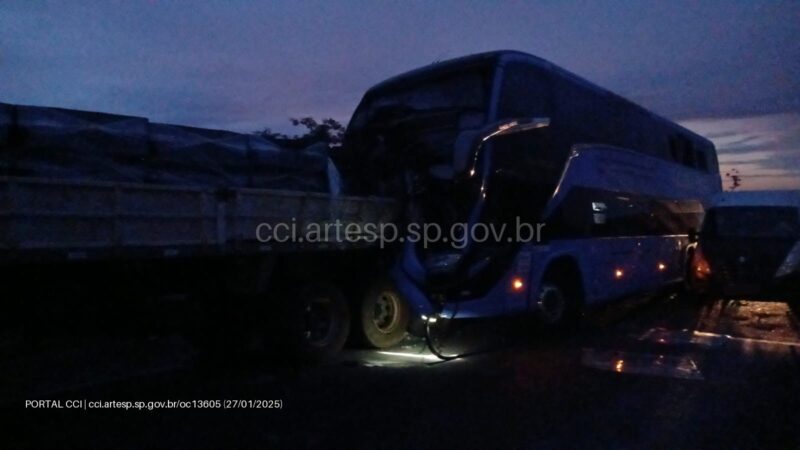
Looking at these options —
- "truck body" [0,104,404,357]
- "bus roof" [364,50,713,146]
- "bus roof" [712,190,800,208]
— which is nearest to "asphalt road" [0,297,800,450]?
"truck body" [0,104,404,357]

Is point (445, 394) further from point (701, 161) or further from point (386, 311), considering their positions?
point (701, 161)

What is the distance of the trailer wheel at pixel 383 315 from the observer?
8.73 metres

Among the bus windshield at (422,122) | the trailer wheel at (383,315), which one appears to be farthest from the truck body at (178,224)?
the bus windshield at (422,122)

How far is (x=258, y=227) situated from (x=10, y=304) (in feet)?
7.42

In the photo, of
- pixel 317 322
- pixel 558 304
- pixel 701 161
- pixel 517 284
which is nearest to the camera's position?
pixel 317 322

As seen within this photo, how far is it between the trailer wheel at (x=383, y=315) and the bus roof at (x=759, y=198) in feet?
28.4

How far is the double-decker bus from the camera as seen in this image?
8.40 m

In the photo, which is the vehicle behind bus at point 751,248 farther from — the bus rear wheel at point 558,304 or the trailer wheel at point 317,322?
the trailer wheel at point 317,322

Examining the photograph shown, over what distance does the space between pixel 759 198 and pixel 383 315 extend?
9.33 m

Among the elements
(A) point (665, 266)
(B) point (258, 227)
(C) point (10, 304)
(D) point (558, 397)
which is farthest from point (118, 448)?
(A) point (665, 266)

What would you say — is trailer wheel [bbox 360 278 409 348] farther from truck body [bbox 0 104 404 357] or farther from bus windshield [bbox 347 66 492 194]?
bus windshield [bbox 347 66 492 194]

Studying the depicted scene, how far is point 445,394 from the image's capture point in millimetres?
6652

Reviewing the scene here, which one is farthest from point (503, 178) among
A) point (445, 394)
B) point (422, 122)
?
point (445, 394)

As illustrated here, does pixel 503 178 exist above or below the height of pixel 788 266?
above
